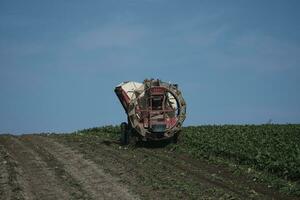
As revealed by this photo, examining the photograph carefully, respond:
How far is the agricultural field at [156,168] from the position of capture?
16031mm

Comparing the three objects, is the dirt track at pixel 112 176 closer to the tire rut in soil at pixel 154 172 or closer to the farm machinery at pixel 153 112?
the tire rut in soil at pixel 154 172

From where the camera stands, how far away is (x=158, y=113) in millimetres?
26141

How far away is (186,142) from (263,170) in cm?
746

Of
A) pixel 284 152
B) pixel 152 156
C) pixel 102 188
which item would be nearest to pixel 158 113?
pixel 152 156

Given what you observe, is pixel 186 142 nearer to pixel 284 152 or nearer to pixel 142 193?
pixel 284 152

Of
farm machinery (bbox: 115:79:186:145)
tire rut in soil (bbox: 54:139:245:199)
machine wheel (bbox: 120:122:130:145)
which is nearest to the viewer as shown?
tire rut in soil (bbox: 54:139:245:199)

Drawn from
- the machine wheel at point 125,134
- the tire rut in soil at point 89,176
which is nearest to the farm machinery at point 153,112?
the machine wheel at point 125,134

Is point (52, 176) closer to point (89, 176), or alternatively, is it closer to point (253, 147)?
point (89, 176)

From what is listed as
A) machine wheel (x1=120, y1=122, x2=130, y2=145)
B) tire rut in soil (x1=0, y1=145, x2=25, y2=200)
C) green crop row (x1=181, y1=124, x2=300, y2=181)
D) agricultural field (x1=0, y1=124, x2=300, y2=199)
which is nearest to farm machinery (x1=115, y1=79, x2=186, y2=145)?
machine wheel (x1=120, y1=122, x2=130, y2=145)

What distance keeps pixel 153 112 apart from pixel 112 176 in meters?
8.06

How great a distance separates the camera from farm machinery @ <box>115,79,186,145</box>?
25.6 m

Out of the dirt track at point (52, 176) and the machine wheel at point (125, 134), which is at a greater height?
the machine wheel at point (125, 134)

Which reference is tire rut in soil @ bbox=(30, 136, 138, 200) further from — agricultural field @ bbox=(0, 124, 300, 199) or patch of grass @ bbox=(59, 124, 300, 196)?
patch of grass @ bbox=(59, 124, 300, 196)

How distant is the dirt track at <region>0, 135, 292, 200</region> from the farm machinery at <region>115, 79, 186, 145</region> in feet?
3.04
